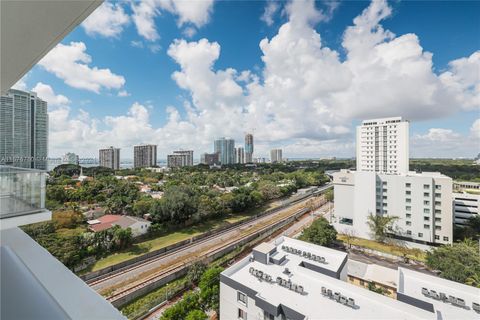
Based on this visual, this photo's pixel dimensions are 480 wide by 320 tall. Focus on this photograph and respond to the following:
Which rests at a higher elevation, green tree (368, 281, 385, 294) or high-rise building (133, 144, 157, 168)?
high-rise building (133, 144, 157, 168)

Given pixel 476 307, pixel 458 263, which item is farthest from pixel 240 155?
pixel 476 307

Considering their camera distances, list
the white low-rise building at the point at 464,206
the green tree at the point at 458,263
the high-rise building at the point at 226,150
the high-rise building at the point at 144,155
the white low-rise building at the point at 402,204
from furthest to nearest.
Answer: the high-rise building at the point at 226,150, the high-rise building at the point at 144,155, the white low-rise building at the point at 464,206, the white low-rise building at the point at 402,204, the green tree at the point at 458,263

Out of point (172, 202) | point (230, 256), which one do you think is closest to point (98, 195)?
point (172, 202)

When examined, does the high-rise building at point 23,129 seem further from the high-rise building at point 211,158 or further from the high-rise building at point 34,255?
the high-rise building at point 211,158

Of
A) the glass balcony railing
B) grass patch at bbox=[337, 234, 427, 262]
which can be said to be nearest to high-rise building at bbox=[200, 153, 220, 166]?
grass patch at bbox=[337, 234, 427, 262]

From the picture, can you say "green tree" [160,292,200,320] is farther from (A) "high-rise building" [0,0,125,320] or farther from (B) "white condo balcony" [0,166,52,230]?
(A) "high-rise building" [0,0,125,320]

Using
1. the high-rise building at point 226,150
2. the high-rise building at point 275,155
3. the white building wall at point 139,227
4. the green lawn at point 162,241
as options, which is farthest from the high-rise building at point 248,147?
the white building wall at point 139,227

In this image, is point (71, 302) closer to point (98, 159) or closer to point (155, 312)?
point (155, 312)
